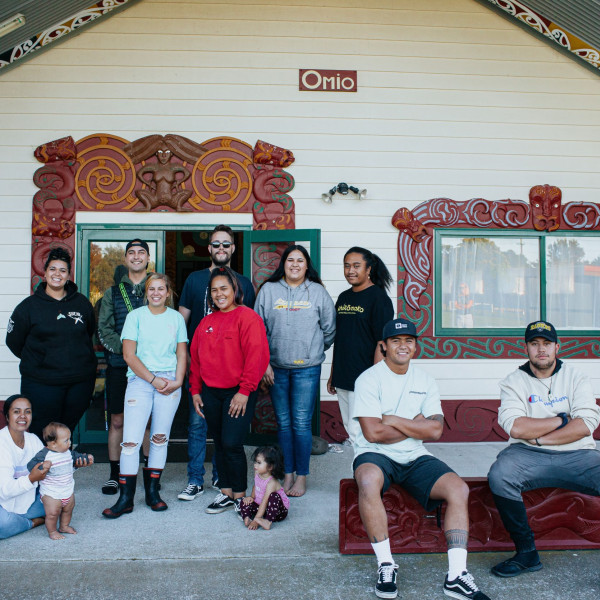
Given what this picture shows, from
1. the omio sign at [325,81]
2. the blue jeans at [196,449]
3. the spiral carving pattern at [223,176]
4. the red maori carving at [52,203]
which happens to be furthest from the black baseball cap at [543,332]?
the red maori carving at [52,203]

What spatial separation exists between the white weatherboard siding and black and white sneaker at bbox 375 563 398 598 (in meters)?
3.05

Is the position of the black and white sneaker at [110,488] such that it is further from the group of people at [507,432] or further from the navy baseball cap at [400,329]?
the navy baseball cap at [400,329]

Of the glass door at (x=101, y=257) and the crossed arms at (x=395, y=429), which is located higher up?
the glass door at (x=101, y=257)

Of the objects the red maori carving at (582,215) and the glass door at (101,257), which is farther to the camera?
the red maori carving at (582,215)

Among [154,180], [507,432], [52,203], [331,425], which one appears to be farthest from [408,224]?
[52,203]

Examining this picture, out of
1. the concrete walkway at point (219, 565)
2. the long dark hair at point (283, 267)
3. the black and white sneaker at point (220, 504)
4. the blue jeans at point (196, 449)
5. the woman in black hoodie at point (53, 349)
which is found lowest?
the concrete walkway at point (219, 565)

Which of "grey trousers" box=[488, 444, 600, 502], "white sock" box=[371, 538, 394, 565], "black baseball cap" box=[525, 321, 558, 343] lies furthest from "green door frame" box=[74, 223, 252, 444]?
"white sock" box=[371, 538, 394, 565]

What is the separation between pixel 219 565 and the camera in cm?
298

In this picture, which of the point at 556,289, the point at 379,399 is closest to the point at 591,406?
the point at 379,399

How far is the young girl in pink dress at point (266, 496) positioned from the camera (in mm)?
3459

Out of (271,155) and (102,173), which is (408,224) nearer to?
(271,155)

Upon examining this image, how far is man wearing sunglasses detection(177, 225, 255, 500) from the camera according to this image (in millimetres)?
3994

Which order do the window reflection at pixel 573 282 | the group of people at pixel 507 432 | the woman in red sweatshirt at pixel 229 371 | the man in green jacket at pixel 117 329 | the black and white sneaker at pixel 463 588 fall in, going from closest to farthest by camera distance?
the black and white sneaker at pixel 463 588
the group of people at pixel 507 432
the woman in red sweatshirt at pixel 229 371
the man in green jacket at pixel 117 329
the window reflection at pixel 573 282

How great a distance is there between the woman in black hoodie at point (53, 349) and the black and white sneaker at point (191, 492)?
874 millimetres
